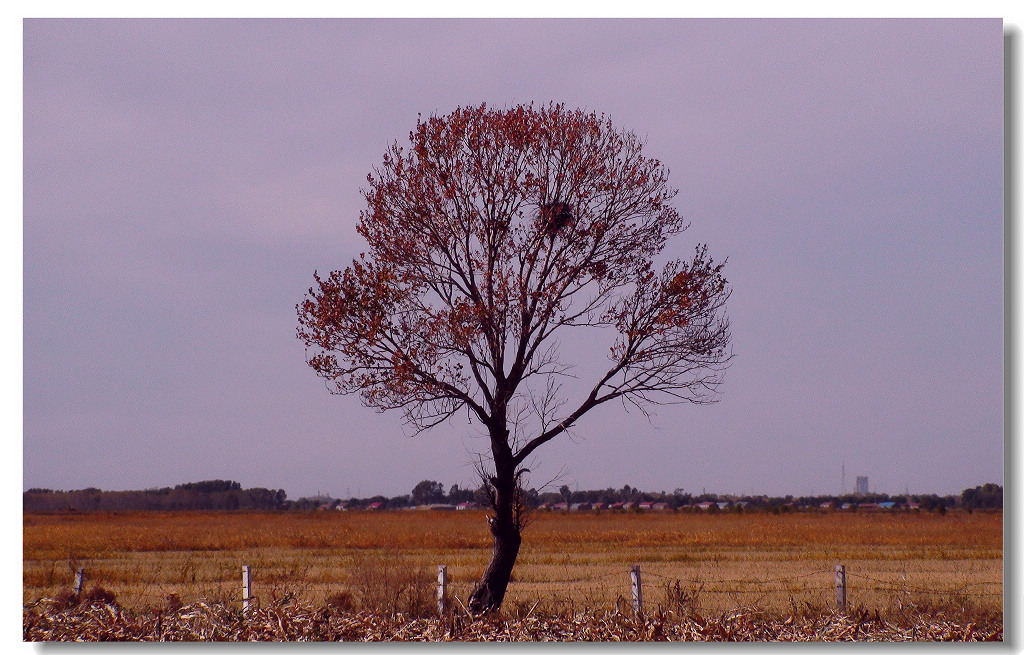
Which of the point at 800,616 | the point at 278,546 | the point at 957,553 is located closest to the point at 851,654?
the point at 800,616

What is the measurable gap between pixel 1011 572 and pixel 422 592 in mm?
7754

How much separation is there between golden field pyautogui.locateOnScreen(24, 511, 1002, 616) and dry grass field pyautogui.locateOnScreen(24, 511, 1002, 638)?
6cm

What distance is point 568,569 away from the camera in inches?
1073

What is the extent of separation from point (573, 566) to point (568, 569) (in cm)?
119

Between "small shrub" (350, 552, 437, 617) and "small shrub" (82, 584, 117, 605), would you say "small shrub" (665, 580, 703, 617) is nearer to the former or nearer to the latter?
"small shrub" (350, 552, 437, 617)

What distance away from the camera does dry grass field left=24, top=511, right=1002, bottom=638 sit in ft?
44.7

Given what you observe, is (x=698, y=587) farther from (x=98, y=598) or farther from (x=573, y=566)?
(x=98, y=598)

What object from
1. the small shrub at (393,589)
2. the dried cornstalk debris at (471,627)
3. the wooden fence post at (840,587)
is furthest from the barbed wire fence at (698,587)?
the dried cornstalk debris at (471,627)

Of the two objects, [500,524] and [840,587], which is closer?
[500,524]

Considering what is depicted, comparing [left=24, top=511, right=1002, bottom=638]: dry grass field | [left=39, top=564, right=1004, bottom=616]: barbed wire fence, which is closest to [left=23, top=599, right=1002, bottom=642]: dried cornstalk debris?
[left=24, top=511, right=1002, bottom=638]: dry grass field

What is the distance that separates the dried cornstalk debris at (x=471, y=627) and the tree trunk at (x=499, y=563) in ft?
2.02

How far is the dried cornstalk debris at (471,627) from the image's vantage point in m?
11.9

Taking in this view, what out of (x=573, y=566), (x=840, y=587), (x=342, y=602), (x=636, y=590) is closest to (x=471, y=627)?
(x=342, y=602)

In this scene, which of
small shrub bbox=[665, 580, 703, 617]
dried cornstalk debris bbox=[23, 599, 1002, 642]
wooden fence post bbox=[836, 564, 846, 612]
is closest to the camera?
dried cornstalk debris bbox=[23, 599, 1002, 642]
